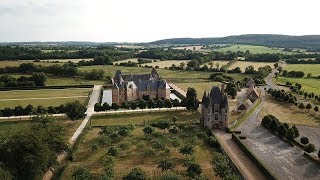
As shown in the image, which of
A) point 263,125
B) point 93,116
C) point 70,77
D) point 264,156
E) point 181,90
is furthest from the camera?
point 70,77

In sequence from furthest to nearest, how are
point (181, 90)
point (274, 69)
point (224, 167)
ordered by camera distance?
point (274, 69) < point (181, 90) < point (224, 167)

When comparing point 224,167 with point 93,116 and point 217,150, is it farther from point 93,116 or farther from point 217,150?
point 93,116

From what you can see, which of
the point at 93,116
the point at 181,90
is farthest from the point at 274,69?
the point at 93,116

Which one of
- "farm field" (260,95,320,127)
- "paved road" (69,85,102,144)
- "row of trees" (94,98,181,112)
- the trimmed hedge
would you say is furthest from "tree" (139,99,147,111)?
"farm field" (260,95,320,127)

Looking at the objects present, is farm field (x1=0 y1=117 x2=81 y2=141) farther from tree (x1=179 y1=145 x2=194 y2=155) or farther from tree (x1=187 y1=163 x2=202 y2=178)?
tree (x1=187 y1=163 x2=202 y2=178)

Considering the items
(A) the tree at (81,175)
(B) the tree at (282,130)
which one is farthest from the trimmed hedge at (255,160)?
(A) the tree at (81,175)
